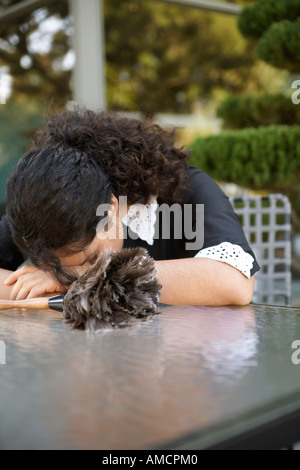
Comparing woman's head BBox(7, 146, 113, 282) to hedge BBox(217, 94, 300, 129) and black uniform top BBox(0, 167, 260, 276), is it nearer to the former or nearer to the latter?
black uniform top BBox(0, 167, 260, 276)

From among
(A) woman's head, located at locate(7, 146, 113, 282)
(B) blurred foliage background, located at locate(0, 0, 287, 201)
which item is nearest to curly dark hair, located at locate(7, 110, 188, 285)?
(A) woman's head, located at locate(7, 146, 113, 282)

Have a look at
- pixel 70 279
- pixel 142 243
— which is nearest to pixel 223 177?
pixel 142 243

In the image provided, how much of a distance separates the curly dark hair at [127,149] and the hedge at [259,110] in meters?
1.98

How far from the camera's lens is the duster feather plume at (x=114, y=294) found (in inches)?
26.5

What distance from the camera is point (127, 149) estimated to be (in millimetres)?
1070

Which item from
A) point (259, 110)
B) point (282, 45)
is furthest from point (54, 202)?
point (259, 110)

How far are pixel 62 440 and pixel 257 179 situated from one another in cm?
259

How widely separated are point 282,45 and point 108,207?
209 cm

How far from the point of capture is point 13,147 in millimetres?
3855

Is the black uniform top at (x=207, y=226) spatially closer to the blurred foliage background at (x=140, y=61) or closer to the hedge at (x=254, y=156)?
the hedge at (x=254, y=156)

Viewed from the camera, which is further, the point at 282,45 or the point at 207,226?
the point at 282,45

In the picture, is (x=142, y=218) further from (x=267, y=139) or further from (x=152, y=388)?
(x=267, y=139)
